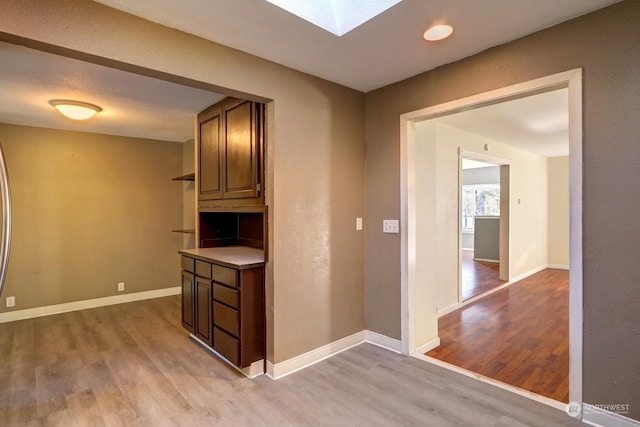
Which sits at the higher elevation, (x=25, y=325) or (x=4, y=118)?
(x=4, y=118)

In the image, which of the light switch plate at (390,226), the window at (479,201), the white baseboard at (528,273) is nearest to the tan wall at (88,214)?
the light switch plate at (390,226)

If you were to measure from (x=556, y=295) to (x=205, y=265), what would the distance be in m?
5.13

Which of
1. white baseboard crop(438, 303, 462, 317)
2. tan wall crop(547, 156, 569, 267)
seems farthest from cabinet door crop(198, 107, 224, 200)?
tan wall crop(547, 156, 569, 267)

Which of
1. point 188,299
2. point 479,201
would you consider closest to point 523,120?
point 188,299

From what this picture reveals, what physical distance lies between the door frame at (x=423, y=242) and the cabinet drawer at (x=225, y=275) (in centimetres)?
144

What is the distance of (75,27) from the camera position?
1.65m

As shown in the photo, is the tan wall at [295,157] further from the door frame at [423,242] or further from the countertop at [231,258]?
the door frame at [423,242]

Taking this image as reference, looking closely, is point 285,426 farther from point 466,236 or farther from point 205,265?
point 466,236

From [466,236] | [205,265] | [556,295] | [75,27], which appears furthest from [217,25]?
[466,236]

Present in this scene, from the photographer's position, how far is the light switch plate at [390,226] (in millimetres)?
2900

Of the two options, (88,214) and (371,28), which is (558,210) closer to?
(371,28)

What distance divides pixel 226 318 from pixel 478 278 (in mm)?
5040

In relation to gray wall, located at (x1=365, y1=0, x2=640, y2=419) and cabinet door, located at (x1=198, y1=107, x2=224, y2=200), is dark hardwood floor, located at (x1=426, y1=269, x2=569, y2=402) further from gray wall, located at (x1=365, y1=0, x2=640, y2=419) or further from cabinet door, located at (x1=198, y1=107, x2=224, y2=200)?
cabinet door, located at (x1=198, y1=107, x2=224, y2=200)

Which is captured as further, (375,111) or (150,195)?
(150,195)
